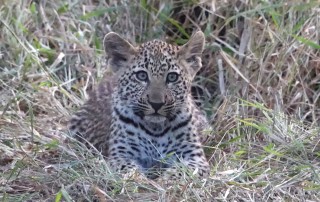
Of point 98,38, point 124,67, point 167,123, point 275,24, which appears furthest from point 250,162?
point 98,38

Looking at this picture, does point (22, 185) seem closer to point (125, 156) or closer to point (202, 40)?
point (125, 156)

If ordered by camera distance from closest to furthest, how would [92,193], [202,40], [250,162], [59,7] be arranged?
[92,193] < [250,162] < [202,40] < [59,7]

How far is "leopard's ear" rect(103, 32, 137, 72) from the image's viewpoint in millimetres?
8469

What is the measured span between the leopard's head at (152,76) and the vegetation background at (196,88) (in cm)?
53

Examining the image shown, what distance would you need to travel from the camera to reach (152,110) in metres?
8.09

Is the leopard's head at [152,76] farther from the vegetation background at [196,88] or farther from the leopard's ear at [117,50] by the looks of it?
the vegetation background at [196,88]

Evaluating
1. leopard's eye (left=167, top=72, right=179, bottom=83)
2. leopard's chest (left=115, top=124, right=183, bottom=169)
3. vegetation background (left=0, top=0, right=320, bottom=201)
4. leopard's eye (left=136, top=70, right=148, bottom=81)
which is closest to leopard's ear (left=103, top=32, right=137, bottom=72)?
leopard's eye (left=136, top=70, right=148, bottom=81)

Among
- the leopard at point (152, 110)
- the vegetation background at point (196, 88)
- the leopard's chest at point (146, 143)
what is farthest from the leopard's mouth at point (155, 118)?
the vegetation background at point (196, 88)

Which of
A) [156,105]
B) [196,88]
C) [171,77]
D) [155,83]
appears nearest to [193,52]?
[171,77]

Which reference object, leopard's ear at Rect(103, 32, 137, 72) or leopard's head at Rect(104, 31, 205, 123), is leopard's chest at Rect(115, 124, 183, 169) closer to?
leopard's head at Rect(104, 31, 205, 123)

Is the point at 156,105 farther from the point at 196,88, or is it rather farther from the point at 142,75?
the point at 196,88

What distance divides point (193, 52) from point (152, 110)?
787 millimetres

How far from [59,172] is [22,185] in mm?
309

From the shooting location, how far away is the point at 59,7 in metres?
10.8
